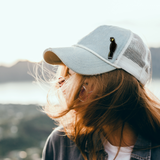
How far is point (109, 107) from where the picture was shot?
0.84 metres

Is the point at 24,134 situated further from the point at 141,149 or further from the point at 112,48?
the point at 112,48

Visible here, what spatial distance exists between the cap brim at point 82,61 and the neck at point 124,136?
0.33 meters

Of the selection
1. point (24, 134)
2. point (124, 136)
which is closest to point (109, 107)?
point (124, 136)

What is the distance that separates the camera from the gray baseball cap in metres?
0.81

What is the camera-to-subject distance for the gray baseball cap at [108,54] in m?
0.81

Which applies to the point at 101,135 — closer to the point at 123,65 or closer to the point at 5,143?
the point at 123,65

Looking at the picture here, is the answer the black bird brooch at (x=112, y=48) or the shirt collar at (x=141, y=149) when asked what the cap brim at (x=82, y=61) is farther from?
the shirt collar at (x=141, y=149)

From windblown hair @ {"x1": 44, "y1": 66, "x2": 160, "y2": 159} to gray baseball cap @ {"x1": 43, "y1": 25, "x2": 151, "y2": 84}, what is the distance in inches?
1.5

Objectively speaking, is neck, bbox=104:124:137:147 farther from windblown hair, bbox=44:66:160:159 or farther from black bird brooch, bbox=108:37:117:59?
black bird brooch, bbox=108:37:117:59

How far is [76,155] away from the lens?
3.08 feet

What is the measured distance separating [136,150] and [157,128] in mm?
158

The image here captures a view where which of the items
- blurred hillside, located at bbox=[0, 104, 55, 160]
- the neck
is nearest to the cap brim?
the neck

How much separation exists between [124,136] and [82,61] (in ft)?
1.48

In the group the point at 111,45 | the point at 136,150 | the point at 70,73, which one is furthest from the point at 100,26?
the point at 136,150
